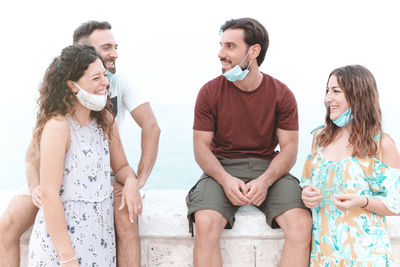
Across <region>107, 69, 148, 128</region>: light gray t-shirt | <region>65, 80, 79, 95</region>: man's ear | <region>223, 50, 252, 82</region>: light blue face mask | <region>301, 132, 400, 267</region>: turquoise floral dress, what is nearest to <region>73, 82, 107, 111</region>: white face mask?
<region>65, 80, 79, 95</region>: man's ear

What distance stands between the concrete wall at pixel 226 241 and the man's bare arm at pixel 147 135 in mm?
324

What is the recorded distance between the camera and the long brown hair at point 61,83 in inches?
77.5

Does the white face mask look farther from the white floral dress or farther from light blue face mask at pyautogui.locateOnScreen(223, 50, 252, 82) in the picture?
light blue face mask at pyautogui.locateOnScreen(223, 50, 252, 82)

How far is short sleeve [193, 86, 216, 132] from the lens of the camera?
2.54 m

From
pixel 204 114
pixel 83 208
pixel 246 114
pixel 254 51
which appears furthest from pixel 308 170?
pixel 83 208

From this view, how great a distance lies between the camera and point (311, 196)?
2.05m

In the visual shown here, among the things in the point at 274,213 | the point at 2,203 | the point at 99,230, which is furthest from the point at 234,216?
the point at 2,203

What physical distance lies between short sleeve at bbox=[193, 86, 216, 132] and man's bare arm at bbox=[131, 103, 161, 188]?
29cm

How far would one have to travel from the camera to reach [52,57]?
2055mm

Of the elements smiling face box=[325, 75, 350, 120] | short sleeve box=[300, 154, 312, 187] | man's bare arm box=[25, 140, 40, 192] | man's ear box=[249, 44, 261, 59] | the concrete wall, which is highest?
man's ear box=[249, 44, 261, 59]

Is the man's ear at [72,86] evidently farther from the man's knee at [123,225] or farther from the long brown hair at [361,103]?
the long brown hair at [361,103]

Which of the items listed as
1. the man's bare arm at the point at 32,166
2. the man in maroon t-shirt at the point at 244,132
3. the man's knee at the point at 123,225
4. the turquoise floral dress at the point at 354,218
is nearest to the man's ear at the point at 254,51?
the man in maroon t-shirt at the point at 244,132

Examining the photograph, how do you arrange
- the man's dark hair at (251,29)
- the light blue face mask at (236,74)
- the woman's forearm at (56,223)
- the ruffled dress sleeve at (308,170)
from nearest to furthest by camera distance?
the woman's forearm at (56,223) < the ruffled dress sleeve at (308,170) < the light blue face mask at (236,74) < the man's dark hair at (251,29)

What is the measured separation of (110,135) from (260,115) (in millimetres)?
857
